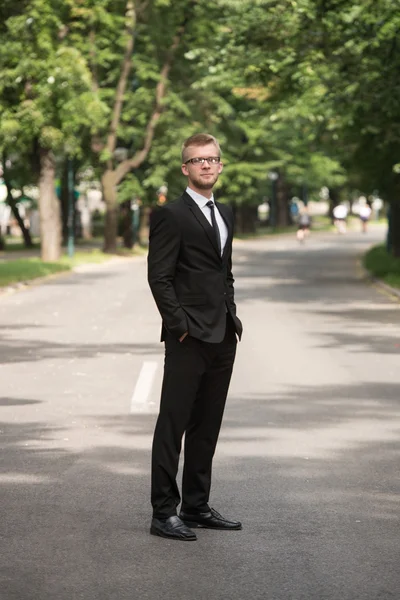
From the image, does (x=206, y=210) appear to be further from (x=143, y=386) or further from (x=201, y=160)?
(x=143, y=386)

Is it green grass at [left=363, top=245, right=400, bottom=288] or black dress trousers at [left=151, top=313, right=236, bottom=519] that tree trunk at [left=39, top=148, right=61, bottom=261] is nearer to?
green grass at [left=363, top=245, right=400, bottom=288]

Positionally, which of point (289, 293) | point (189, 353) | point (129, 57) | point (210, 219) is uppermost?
point (129, 57)

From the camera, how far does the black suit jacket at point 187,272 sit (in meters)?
6.27

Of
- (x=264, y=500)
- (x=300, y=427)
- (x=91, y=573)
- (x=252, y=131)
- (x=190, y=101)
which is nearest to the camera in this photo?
(x=91, y=573)

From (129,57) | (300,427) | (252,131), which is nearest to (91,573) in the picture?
(300,427)

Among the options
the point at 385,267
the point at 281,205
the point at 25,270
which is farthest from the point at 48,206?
the point at 281,205

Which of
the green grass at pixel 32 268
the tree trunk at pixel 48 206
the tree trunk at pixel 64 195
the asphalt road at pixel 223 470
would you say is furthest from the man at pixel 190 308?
the tree trunk at pixel 64 195

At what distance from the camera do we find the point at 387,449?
8.99 metres

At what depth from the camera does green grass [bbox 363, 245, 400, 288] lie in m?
29.6

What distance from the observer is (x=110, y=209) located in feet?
162

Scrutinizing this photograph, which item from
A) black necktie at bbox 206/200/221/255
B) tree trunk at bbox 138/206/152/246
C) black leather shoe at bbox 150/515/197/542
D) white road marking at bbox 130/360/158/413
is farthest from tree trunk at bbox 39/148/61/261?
black leather shoe at bbox 150/515/197/542

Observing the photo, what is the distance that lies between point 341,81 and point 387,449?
704 inches

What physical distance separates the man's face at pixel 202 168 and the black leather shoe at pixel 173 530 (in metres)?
1.63

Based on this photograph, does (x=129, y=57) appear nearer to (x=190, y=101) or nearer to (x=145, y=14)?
(x=145, y=14)
